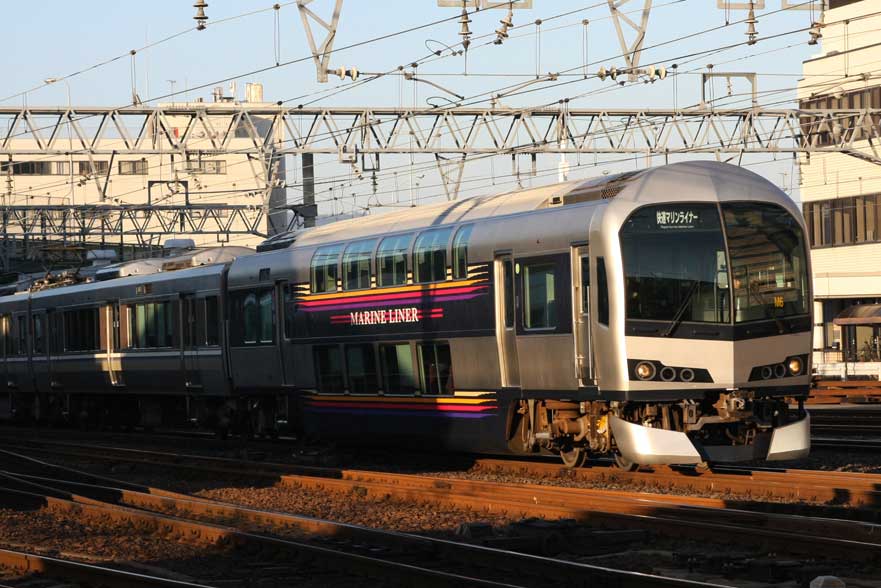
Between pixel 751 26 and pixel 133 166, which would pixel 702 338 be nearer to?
pixel 751 26

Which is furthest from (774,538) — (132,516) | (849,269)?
(849,269)

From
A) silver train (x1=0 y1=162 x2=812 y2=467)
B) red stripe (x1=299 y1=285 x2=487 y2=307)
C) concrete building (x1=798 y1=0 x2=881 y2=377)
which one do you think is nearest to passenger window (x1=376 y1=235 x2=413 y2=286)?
silver train (x1=0 y1=162 x2=812 y2=467)

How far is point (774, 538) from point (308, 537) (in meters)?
3.94

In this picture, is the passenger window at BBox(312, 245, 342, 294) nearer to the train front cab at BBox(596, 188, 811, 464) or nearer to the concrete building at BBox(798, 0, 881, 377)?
the train front cab at BBox(596, 188, 811, 464)

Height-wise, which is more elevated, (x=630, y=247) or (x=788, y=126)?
(x=788, y=126)

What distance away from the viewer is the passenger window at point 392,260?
18953 mm

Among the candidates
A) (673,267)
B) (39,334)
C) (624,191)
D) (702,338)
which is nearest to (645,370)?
(702,338)

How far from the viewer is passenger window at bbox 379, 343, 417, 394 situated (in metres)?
19.0

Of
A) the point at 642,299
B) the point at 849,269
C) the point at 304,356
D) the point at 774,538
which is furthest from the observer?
the point at 849,269

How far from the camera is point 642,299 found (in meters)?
15.3

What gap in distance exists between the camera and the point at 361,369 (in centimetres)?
2009

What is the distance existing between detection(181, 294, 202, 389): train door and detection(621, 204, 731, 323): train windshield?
37.6ft

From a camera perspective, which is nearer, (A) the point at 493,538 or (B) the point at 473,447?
(A) the point at 493,538

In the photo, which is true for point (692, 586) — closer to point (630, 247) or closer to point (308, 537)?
point (308, 537)
